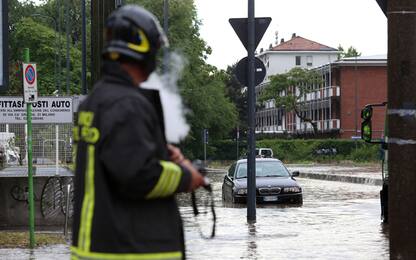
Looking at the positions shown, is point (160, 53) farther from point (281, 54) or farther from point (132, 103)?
point (281, 54)

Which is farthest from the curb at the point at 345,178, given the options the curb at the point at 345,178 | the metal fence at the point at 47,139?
the metal fence at the point at 47,139

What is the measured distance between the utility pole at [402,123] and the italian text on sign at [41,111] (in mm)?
11434

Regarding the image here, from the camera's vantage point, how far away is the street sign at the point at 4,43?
1310 cm

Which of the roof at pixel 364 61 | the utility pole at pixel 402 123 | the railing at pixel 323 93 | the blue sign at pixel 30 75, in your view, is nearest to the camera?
the utility pole at pixel 402 123

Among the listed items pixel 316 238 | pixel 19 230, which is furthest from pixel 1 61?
pixel 316 238

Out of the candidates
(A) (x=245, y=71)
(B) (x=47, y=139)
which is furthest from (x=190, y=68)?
(A) (x=245, y=71)

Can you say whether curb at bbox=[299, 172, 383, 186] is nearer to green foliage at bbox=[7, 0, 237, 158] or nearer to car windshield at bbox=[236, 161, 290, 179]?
car windshield at bbox=[236, 161, 290, 179]

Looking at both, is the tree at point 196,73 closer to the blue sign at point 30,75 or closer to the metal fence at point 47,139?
the metal fence at point 47,139

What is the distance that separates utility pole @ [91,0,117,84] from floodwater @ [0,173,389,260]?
7.95 feet

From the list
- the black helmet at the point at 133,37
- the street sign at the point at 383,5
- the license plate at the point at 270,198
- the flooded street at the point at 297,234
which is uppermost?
the street sign at the point at 383,5

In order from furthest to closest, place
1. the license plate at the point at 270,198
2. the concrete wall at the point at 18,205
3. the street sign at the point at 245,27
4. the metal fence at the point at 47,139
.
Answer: the license plate at the point at 270,198
the metal fence at the point at 47,139
the street sign at the point at 245,27
the concrete wall at the point at 18,205

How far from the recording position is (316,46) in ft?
466

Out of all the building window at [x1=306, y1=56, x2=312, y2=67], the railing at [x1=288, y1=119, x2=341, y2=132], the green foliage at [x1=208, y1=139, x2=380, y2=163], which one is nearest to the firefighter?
the green foliage at [x1=208, y1=139, x2=380, y2=163]

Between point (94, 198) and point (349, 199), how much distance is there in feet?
76.5
